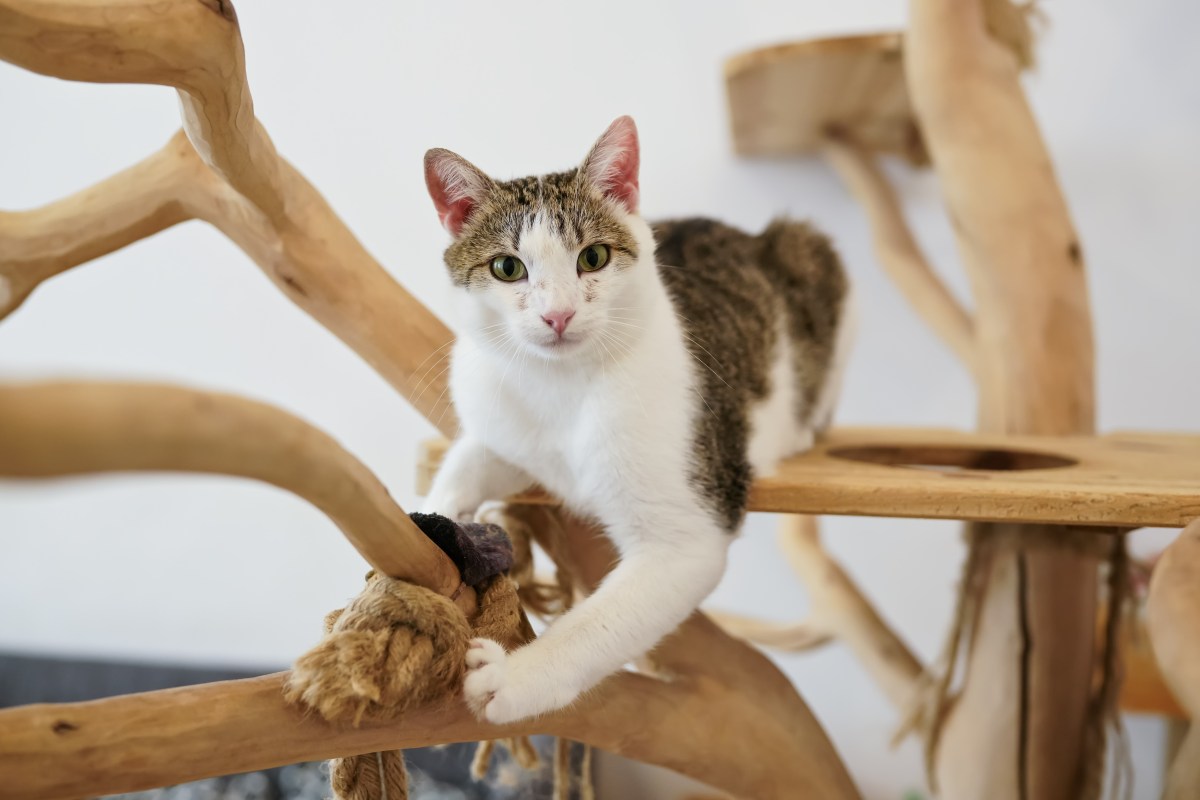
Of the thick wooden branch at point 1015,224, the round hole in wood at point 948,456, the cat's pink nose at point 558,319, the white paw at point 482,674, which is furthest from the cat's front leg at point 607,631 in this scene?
the thick wooden branch at point 1015,224

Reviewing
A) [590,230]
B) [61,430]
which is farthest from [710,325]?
[61,430]

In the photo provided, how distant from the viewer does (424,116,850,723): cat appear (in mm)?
803

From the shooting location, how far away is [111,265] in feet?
5.92

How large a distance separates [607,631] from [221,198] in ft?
2.13

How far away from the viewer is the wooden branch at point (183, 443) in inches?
13.3

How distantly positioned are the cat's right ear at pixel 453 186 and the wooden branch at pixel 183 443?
14.3 inches

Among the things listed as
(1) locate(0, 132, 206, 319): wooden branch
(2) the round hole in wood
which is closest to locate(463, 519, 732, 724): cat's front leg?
(2) the round hole in wood

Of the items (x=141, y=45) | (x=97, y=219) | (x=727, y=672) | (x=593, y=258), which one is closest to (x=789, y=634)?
(x=727, y=672)

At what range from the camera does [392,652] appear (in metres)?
0.60

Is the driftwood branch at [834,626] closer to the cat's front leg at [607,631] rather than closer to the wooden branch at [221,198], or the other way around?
the cat's front leg at [607,631]

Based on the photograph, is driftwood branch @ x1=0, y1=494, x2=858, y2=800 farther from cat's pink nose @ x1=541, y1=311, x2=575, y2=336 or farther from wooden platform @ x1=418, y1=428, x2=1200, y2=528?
cat's pink nose @ x1=541, y1=311, x2=575, y2=336

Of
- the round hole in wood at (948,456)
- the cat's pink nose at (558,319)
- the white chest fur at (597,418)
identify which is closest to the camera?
the cat's pink nose at (558,319)

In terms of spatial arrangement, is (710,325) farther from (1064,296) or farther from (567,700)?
(1064,296)

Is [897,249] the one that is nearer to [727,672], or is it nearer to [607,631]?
[727,672]
